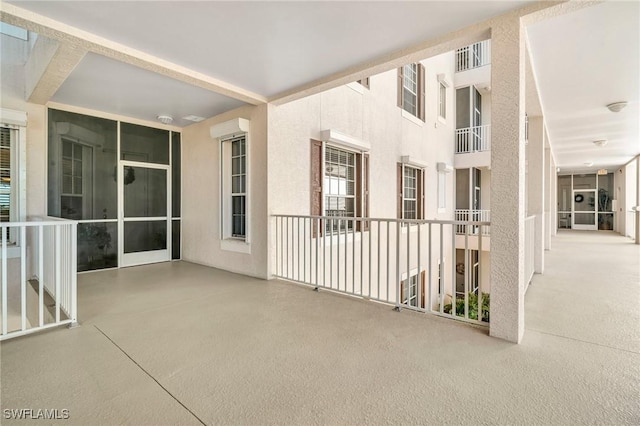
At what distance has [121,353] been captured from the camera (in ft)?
7.39

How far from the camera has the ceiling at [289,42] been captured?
7.64ft

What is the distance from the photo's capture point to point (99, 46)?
107 inches

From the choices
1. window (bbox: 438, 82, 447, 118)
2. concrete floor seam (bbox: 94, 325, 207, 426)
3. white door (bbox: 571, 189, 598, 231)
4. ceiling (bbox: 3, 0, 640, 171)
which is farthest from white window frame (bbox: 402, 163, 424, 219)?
white door (bbox: 571, 189, 598, 231)

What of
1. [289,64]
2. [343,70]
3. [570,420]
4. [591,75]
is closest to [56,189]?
[289,64]

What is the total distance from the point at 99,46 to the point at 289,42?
165 centimetres

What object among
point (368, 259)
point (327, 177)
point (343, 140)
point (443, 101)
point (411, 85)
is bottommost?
point (368, 259)

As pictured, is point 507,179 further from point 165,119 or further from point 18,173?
point 18,173

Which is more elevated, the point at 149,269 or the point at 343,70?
the point at 343,70

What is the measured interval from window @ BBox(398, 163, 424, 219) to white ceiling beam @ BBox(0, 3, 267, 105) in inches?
184

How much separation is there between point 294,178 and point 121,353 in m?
3.08

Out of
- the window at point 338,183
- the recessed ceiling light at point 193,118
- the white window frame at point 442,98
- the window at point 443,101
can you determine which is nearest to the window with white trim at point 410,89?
the white window frame at point 442,98

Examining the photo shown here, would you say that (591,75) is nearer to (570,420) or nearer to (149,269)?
(570,420)

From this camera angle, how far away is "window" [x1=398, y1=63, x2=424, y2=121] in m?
7.33

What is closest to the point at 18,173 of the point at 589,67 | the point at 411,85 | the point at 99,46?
the point at 99,46
